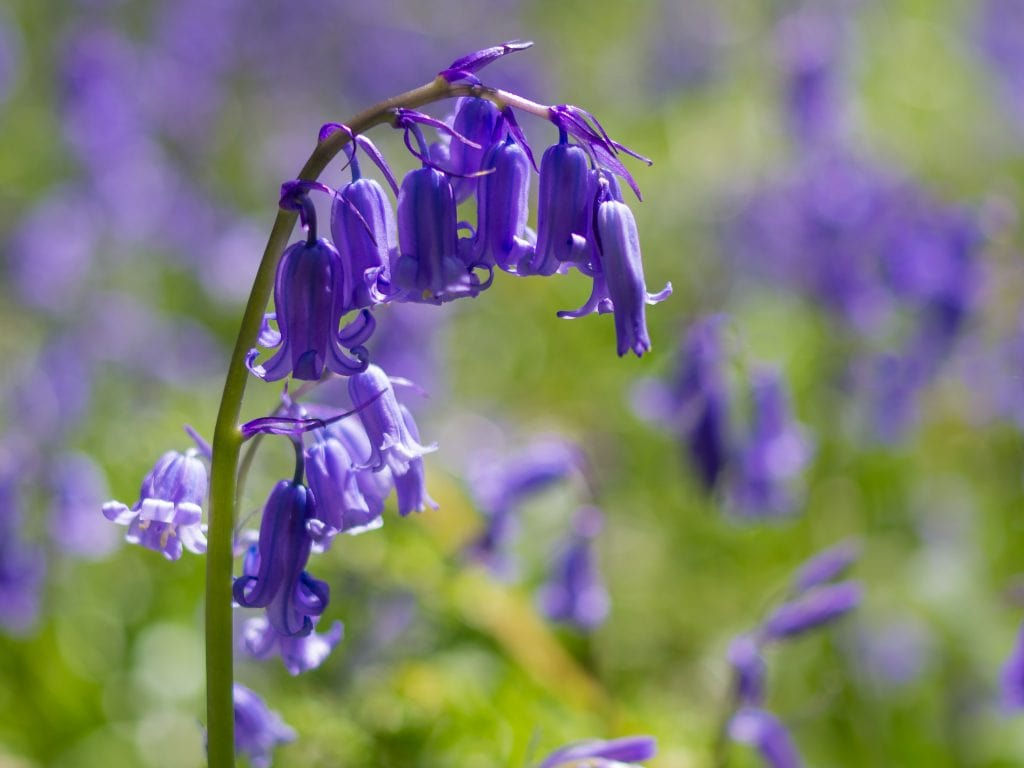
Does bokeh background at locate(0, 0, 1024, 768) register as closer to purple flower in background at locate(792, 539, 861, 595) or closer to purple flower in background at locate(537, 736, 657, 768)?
purple flower in background at locate(537, 736, 657, 768)

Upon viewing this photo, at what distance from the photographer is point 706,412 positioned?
3371 mm

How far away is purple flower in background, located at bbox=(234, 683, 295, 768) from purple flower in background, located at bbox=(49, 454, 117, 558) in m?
1.77

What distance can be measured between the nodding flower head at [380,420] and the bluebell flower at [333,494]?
0.03m

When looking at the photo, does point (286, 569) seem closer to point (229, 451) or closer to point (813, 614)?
point (229, 451)

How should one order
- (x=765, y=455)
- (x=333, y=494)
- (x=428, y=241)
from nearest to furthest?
1. (x=428, y=241)
2. (x=333, y=494)
3. (x=765, y=455)

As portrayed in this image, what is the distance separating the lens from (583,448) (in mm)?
4129

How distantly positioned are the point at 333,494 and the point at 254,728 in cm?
50

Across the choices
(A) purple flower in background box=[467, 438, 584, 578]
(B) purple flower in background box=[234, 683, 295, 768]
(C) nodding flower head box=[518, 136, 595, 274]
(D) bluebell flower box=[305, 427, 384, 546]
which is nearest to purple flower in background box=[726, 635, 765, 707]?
(A) purple flower in background box=[467, 438, 584, 578]

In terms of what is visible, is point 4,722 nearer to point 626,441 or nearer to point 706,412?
point 706,412

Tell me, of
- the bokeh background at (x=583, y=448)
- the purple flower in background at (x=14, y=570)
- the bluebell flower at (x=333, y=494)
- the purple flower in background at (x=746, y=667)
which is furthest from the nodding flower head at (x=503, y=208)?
the purple flower in background at (x=14, y=570)

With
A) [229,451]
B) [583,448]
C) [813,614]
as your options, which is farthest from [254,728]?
[583,448]

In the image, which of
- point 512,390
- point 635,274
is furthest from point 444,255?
point 512,390

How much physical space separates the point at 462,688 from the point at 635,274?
5.02ft

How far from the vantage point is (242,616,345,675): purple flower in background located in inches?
73.5
